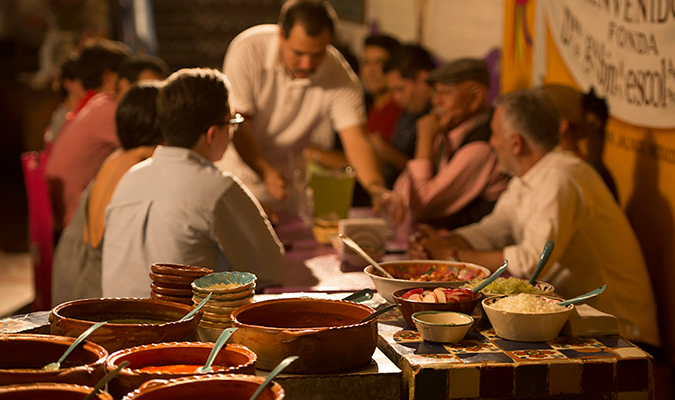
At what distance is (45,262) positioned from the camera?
414 centimetres

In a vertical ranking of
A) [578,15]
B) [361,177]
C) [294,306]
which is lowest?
[361,177]

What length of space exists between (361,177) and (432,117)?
1.78 feet

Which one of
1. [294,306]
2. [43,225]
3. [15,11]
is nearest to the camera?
[294,306]

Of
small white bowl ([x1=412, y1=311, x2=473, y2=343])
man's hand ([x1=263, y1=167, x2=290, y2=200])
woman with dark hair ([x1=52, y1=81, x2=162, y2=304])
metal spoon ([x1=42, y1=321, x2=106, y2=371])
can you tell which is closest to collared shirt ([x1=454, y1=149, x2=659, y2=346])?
man's hand ([x1=263, y1=167, x2=290, y2=200])

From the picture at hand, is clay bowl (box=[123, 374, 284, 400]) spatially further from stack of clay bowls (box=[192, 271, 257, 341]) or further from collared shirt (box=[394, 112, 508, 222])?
collared shirt (box=[394, 112, 508, 222])

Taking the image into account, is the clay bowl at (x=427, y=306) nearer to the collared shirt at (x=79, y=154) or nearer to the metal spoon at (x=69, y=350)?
the metal spoon at (x=69, y=350)

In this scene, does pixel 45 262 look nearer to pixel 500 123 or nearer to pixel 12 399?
pixel 500 123

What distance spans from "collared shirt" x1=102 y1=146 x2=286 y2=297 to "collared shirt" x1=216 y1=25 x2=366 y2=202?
1335 millimetres

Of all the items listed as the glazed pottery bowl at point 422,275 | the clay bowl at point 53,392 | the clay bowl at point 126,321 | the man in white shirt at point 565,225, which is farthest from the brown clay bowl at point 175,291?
the man in white shirt at point 565,225

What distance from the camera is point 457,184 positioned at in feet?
12.3

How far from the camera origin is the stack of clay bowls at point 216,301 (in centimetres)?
165

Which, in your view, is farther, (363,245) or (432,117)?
(432,117)

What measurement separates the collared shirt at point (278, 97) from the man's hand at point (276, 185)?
0.43 m

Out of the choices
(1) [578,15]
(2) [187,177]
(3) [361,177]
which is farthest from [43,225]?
(1) [578,15]
